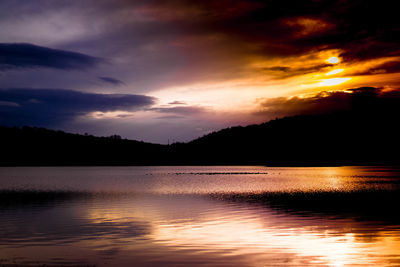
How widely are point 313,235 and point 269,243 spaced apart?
4.57 metres

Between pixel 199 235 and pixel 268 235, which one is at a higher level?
pixel 199 235

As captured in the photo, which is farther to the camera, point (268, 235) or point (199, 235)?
point (268, 235)

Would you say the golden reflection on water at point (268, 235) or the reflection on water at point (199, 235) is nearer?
the reflection on water at point (199, 235)

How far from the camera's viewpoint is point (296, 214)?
38.7 meters

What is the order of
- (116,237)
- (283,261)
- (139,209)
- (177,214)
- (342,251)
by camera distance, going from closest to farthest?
(283,261), (342,251), (116,237), (177,214), (139,209)

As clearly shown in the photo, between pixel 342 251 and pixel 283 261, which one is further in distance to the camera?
pixel 342 251

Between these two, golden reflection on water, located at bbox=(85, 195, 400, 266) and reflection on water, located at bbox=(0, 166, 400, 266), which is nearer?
reflection on water, located at bbox=(0, 166, 400, 266)

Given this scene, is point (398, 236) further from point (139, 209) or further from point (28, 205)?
point (28, 205)

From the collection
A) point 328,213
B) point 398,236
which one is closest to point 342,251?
point 398,236

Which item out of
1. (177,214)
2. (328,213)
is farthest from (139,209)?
A: (328,213)

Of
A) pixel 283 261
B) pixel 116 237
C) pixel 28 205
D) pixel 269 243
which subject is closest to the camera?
pixel 283 261

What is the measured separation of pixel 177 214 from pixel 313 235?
15.2 m

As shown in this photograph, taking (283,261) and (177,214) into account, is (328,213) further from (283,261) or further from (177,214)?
(283,261)

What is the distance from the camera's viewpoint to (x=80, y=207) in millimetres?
44844
